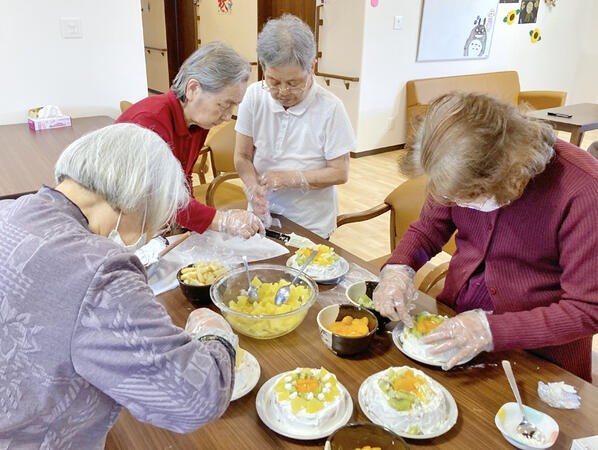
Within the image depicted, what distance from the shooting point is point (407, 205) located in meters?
2.26

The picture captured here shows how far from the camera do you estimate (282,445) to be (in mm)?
933

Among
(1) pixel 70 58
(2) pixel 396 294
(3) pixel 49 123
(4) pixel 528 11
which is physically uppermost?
(4) pixel 528 11

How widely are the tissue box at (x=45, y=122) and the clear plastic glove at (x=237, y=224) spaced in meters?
1.81

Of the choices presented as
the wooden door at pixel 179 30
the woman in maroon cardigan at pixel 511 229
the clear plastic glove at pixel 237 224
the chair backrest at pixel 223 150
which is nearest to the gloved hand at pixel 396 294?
the woman in maroon cardigan at pixel 511 229

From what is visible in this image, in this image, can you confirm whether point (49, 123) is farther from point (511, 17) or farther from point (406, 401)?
point (511, 17)

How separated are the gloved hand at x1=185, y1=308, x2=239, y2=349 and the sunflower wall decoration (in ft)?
21.9

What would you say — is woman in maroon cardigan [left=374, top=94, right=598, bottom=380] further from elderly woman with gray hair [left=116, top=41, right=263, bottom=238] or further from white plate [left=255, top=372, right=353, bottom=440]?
elderly woman with gray hair [left=116, top=41, right=263, bottom=238]

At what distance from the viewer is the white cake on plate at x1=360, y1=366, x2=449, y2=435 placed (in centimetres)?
96

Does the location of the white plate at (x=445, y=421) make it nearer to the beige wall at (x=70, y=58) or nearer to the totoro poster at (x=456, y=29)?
the beige wall at (x=70, y=58)

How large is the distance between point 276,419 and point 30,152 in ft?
7.18

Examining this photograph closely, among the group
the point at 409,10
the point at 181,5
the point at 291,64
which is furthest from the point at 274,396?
the point at 181,5

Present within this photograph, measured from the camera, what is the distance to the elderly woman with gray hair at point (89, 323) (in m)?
0.73

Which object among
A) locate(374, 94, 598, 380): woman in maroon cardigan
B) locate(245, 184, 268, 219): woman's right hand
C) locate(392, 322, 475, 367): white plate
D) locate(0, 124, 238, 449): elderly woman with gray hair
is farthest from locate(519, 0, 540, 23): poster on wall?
locate(0, 124, 238, 449): elderly woman with gray hair

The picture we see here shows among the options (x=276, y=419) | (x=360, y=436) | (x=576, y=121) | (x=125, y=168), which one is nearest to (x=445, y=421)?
(x=360, y=436)
